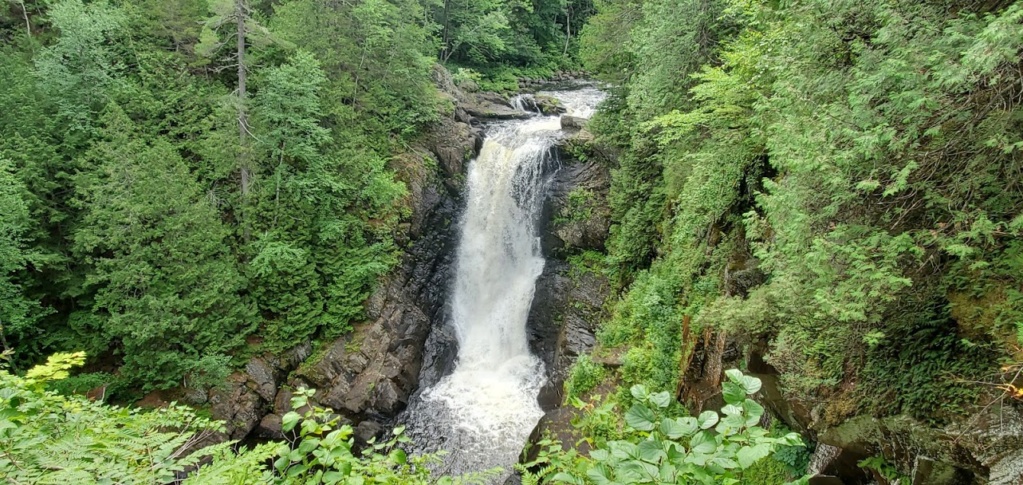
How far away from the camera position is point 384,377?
13977 millimetres

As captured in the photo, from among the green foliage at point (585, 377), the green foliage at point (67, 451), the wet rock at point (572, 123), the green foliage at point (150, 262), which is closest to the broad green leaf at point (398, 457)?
the green foliage at point (67, 451)

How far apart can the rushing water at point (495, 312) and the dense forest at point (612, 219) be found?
7.71ft

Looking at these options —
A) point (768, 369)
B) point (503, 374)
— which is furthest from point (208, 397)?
point (768, 369)

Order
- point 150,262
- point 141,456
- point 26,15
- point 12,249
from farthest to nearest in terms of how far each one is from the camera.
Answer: point 26,15 < point 150,262 < point 12,249 < point 141,456

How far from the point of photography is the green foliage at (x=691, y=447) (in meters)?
1.86

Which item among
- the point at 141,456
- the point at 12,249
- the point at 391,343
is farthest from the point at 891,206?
the point at 12,249

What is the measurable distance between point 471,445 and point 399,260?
21.3 feet

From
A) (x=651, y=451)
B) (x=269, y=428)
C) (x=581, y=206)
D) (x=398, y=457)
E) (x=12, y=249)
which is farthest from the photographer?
(x=581, y=206)

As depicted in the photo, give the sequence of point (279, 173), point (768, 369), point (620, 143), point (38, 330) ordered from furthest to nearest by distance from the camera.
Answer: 1. point (620, 143)
2. point (279, 173)
3. point (38, 330)
4. point (768, 369)

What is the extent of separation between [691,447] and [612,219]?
1456cm

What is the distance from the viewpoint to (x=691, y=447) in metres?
1.97

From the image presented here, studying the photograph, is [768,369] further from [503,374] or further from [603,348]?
[503,374]

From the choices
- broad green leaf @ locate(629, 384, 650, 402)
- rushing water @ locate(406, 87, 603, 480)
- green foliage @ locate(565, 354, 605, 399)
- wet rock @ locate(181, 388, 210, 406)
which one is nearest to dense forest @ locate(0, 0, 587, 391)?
wet rock @ locate(181, 388, 210, 406)

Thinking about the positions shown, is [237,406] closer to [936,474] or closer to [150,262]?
[150,262]
